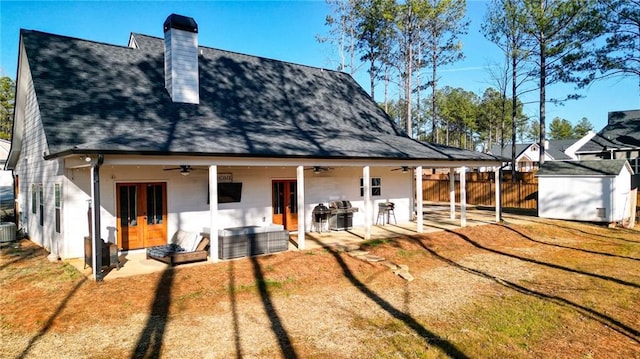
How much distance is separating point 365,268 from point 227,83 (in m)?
9.10

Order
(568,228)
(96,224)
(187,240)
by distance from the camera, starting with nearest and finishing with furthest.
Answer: (96,224), (187,240), (568,228)

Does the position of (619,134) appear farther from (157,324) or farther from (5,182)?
(5,182)

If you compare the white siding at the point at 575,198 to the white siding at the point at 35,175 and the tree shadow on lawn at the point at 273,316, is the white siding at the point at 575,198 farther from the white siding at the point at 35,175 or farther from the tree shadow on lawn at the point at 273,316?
the white siding at the point at 35,175

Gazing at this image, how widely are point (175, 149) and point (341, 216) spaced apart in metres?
6.94

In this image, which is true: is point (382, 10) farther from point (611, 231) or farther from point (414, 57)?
point (611, 231)

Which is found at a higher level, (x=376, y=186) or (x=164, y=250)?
(x=376, y=186)

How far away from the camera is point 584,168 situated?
17500 mm

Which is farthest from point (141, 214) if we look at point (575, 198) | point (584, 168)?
point (584, 168)

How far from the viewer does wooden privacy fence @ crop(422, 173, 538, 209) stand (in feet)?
75.8

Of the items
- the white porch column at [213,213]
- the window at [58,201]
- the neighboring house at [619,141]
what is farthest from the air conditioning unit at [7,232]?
the neighboring house at [619,141]

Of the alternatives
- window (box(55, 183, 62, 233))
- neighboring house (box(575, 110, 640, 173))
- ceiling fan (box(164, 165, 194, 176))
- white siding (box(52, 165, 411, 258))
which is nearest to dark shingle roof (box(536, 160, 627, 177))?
white siding (box(52, 165, 411, 258))

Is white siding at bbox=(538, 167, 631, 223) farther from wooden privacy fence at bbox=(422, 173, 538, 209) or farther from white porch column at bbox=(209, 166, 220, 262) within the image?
white porch column at bbox=(209, 166, 220, 262)

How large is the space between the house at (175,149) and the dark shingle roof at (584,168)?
4.55 meters

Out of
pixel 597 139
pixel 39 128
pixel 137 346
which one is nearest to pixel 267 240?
pixel 137 346
